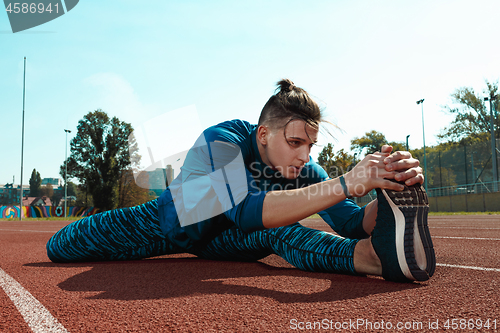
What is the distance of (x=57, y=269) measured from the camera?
2656mm

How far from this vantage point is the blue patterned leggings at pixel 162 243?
216cm

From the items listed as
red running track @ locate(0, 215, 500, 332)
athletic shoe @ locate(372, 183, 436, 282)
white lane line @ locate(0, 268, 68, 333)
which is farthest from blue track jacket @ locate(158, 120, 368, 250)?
white lane line @ locate(0, 268, 68, 333)

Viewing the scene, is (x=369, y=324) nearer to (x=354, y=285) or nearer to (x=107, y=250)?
(x=354, y=285)

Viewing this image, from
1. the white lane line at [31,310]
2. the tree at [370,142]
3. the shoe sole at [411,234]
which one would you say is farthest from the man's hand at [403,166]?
the tree at [370,142]

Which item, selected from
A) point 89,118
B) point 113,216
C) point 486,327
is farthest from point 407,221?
point 89,118

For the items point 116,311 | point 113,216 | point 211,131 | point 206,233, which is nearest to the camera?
point 116,311

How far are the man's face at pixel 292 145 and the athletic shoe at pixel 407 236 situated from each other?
0.58 meters

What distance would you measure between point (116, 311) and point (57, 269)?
1527mm

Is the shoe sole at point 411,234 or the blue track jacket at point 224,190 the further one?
the blue track jacket at point 224,190

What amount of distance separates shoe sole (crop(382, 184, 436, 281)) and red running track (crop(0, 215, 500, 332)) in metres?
0.11

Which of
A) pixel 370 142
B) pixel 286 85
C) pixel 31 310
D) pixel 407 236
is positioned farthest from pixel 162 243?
pixel 370 142

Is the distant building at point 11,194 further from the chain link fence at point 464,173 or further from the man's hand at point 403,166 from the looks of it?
the man's hand at point 403,166

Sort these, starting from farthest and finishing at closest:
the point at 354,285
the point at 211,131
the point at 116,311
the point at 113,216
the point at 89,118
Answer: the point at 89,118 → the point at 113,216 → the point at 211,131 → the point at 354,285 → the point at 116,311

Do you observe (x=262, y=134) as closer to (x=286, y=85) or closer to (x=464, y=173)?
(x=286, y=85)
